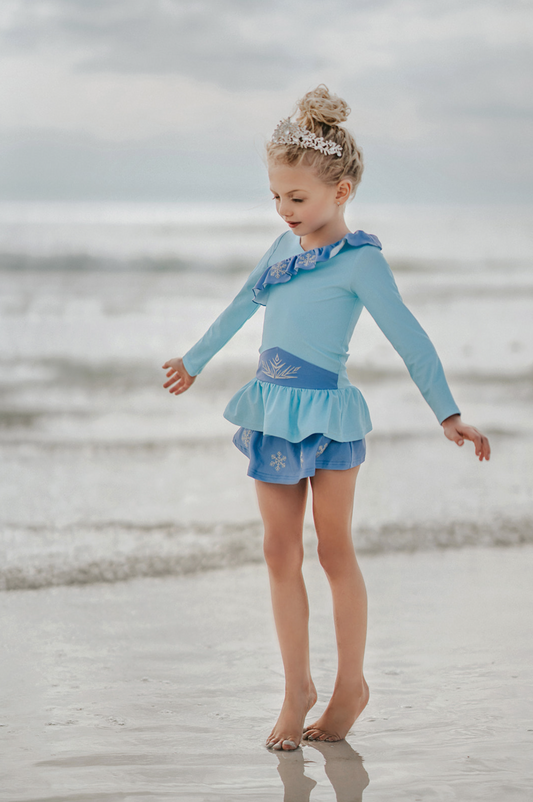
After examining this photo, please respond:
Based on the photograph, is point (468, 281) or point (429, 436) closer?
point (429, 436)

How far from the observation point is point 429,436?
539 centimetres

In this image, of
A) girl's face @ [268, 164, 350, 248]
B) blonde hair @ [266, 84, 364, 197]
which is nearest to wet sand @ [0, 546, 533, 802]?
girl's face @ [268, 164, 350, 248]

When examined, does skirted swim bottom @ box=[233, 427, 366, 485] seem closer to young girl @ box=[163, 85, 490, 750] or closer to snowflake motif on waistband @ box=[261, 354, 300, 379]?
young girl @ box=[163, 85, 490, 750]

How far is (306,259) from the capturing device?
68.7 inches

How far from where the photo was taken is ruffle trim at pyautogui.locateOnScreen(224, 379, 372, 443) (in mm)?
1699

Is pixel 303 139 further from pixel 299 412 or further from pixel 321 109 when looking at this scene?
pixel 299 412

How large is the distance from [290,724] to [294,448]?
0.59m

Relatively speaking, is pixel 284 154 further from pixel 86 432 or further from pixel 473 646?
pixel 86 432

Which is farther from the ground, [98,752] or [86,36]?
[86,36]

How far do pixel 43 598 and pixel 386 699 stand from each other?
128 cm

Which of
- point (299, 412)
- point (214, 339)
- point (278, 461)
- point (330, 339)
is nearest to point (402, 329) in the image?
point (330, 339)

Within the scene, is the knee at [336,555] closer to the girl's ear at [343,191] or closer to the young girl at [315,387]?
the young girl at [315,387]

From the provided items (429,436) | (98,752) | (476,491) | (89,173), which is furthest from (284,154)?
(89,173)

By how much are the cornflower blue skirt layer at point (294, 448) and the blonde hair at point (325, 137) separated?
1.32 feet
